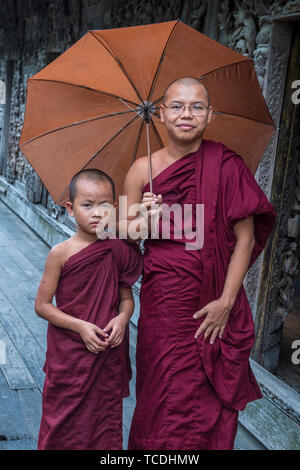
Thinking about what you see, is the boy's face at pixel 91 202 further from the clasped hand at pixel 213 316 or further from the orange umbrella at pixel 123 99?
the clasped hand at pixel 213 316

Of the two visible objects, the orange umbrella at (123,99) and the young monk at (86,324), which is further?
the orange umbrella at (123,99)

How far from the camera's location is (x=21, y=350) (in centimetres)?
474

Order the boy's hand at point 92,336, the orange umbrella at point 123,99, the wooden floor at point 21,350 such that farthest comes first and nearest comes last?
the wooden floor at point 21,350 → the orange umbrella at point 123,99 → the boy's hand at point 92,336

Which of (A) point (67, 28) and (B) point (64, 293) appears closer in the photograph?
(B) point (64, 293)

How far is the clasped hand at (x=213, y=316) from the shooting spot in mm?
2518

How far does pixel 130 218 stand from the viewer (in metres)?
2.68

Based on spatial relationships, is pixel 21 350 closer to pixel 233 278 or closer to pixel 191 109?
pixel 233 278

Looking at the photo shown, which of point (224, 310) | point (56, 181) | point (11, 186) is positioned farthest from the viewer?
point (11, 186)

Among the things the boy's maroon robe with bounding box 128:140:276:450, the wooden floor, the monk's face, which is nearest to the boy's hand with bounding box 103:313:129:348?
the boy's maroon robe with bounding box 128:140:276:450

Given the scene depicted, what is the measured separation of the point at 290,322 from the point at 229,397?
11.1 ft

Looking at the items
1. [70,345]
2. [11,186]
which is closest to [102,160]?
[70,345]

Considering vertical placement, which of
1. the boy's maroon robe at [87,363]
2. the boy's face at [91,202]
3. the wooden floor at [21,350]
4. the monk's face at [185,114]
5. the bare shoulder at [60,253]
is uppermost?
the monk's face at [185,114]

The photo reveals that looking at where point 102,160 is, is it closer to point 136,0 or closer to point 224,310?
point 224,310

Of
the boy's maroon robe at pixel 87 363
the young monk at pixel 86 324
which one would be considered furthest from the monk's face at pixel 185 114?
the boy's maroon robe at pixel 87 363
